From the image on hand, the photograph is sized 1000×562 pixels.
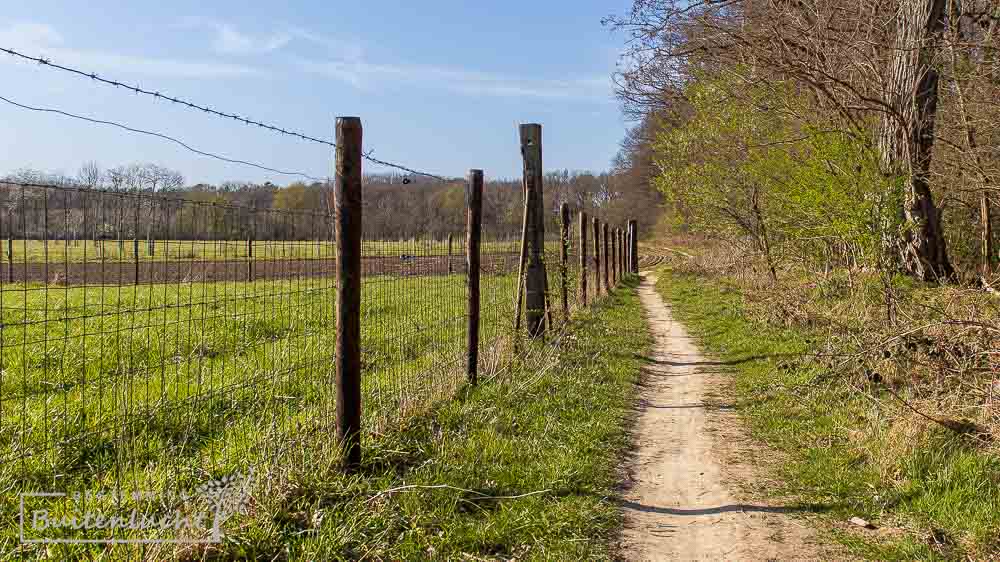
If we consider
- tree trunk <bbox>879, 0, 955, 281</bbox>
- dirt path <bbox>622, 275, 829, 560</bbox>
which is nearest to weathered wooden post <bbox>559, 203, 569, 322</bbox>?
dirt path <bbox>622, 275, 829, 560</bbox>

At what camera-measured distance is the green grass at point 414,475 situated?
3.97 m

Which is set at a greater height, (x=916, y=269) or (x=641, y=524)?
(x=916, y=269)

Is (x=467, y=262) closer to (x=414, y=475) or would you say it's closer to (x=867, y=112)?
(x=414, y=475)

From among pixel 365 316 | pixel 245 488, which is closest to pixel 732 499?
pixel 245 488

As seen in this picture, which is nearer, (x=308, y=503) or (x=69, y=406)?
(x=308, y=503)

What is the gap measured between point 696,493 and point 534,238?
5771mm

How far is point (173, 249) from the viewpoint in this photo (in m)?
5.46

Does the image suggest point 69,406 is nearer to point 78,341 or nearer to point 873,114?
point 78,341

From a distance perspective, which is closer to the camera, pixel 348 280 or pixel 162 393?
pixel 348 280

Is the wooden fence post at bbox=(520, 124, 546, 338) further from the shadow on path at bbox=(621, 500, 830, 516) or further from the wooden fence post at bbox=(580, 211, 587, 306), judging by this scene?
the shadow on path at bbox=(621, 500, 830, 516)

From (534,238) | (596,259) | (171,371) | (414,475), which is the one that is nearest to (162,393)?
(414,475)

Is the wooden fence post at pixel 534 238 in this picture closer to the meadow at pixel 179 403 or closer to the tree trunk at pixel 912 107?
the meadow at pixel 179 403

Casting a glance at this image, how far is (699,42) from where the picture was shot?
11.8 meters

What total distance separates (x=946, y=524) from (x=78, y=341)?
10138mm
